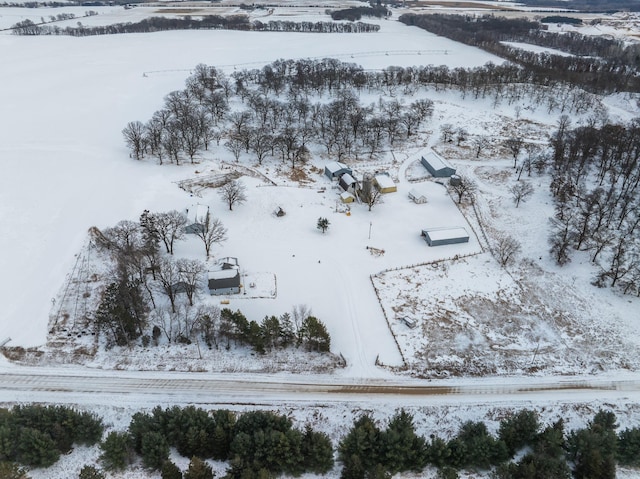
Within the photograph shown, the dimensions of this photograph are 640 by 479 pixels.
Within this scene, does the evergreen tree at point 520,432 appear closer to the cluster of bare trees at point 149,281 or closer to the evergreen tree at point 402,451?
the evergreen tree at point 402,451

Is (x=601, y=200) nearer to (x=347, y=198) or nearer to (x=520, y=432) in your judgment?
(x=347, y=198)

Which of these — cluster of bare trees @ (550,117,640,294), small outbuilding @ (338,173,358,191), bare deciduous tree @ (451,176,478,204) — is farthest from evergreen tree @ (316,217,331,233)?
cluster of bare trees @ (550,117,640,294)

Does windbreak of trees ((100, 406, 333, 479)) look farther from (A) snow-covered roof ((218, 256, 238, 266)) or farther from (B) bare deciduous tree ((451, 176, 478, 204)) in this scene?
(B) bare deciduous tree ((451, 176, 478, 204))

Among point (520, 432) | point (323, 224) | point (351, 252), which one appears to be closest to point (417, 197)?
point (351, 252)

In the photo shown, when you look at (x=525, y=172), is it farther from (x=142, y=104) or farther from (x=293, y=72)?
(x=142, y=104)

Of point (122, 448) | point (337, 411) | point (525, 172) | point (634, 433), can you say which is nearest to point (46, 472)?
point (122, 448)

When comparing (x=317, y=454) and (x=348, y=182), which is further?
(x=348, y=182)
